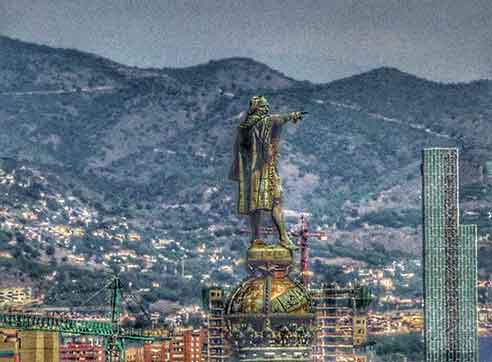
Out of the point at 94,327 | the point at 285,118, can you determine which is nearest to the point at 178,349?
the point at 94,327

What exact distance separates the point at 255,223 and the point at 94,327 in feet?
179

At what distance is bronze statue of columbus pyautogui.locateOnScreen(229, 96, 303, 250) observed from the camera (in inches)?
3275

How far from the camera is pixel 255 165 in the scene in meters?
83.2

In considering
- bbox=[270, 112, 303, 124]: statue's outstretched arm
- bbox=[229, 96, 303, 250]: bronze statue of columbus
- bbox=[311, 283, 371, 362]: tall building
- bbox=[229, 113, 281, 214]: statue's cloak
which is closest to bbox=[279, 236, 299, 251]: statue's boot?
bbox=[229, 96, 303, 250]: bronze statue of columbus

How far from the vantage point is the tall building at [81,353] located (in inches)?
6216

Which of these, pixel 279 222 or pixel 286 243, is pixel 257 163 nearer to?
pixel 279 222

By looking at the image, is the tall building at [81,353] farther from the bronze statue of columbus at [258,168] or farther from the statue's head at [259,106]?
the statue's head at [259,106]

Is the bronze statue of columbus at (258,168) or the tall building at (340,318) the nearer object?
the bronze statue of columbus at (258,168)

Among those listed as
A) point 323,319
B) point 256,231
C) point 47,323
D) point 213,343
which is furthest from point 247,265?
point 47,323

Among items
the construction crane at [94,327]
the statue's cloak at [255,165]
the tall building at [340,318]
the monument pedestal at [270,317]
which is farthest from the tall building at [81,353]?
the monument pedestal at [270,317]

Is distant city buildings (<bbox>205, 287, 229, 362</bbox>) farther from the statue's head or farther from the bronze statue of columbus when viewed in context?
the statue's head

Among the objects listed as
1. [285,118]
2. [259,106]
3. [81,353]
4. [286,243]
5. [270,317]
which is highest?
[259,106]

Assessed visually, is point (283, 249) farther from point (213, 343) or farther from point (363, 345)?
point (363, 345)

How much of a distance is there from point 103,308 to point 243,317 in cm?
10338
